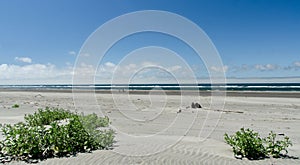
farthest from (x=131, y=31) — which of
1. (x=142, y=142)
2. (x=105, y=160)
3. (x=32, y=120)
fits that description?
(x=32, y=120)

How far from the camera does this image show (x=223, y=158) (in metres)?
8.42

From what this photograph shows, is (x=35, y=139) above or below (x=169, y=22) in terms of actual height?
below

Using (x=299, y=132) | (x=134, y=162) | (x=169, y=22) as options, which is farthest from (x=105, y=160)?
(x=299, y=132)

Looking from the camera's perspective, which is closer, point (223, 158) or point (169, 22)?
point (223, 158)

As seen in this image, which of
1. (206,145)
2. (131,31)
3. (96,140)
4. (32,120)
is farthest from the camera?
(32,120)

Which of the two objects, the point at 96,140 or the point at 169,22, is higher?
the point at 169,22

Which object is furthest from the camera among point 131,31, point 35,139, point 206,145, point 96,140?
point 131,31

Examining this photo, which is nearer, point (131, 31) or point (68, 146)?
point (68, 146)

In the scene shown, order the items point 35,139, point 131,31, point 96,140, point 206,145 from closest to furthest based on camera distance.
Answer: point 35,139 < point 96,140 < point 206,145 < point 131,31

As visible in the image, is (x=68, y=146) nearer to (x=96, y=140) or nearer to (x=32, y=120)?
(x=96, y=140)

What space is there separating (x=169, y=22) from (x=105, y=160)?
617 centimetres

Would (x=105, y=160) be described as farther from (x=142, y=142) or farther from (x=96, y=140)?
Answer: (x=142, y=142)

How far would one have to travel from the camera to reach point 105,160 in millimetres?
8039

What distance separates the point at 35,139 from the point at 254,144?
683 cm
